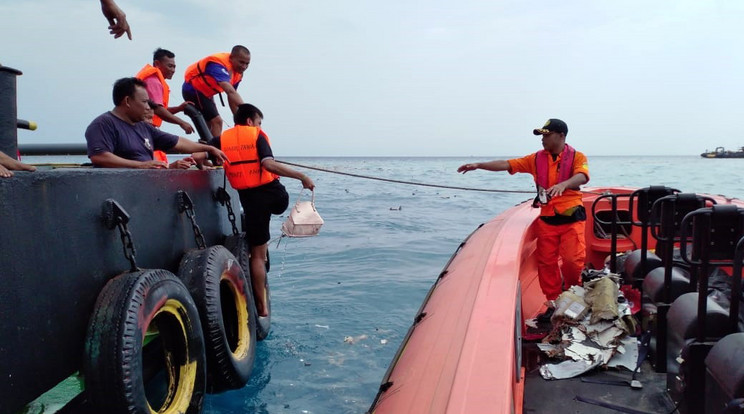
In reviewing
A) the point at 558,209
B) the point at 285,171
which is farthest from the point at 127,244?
the point at 558,209

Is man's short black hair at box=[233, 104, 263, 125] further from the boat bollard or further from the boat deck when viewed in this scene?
the boat deck

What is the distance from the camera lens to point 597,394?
2902mm

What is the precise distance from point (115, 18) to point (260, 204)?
1.91 meters

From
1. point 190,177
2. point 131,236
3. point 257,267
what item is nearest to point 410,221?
point 257,267

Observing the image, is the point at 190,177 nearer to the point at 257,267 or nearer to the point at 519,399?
the point at 257,267

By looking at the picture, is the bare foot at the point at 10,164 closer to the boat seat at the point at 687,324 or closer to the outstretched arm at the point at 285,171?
the outstretched arm at the point at 285,171

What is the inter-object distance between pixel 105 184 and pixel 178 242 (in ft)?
3.21

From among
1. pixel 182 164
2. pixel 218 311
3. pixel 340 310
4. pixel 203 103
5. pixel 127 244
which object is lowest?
pixel 340 310

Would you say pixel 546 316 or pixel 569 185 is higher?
pixel 569 185

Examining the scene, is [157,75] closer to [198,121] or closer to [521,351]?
[198,121]

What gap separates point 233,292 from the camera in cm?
387

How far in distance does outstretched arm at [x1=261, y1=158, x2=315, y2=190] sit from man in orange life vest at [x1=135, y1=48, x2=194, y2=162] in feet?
4.36

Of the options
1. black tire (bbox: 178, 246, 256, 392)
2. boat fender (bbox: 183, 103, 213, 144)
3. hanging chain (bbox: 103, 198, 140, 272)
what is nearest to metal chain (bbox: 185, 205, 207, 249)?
black tire (bbox: 178, 246, 256, 392)

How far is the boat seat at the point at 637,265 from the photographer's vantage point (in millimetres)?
3758
